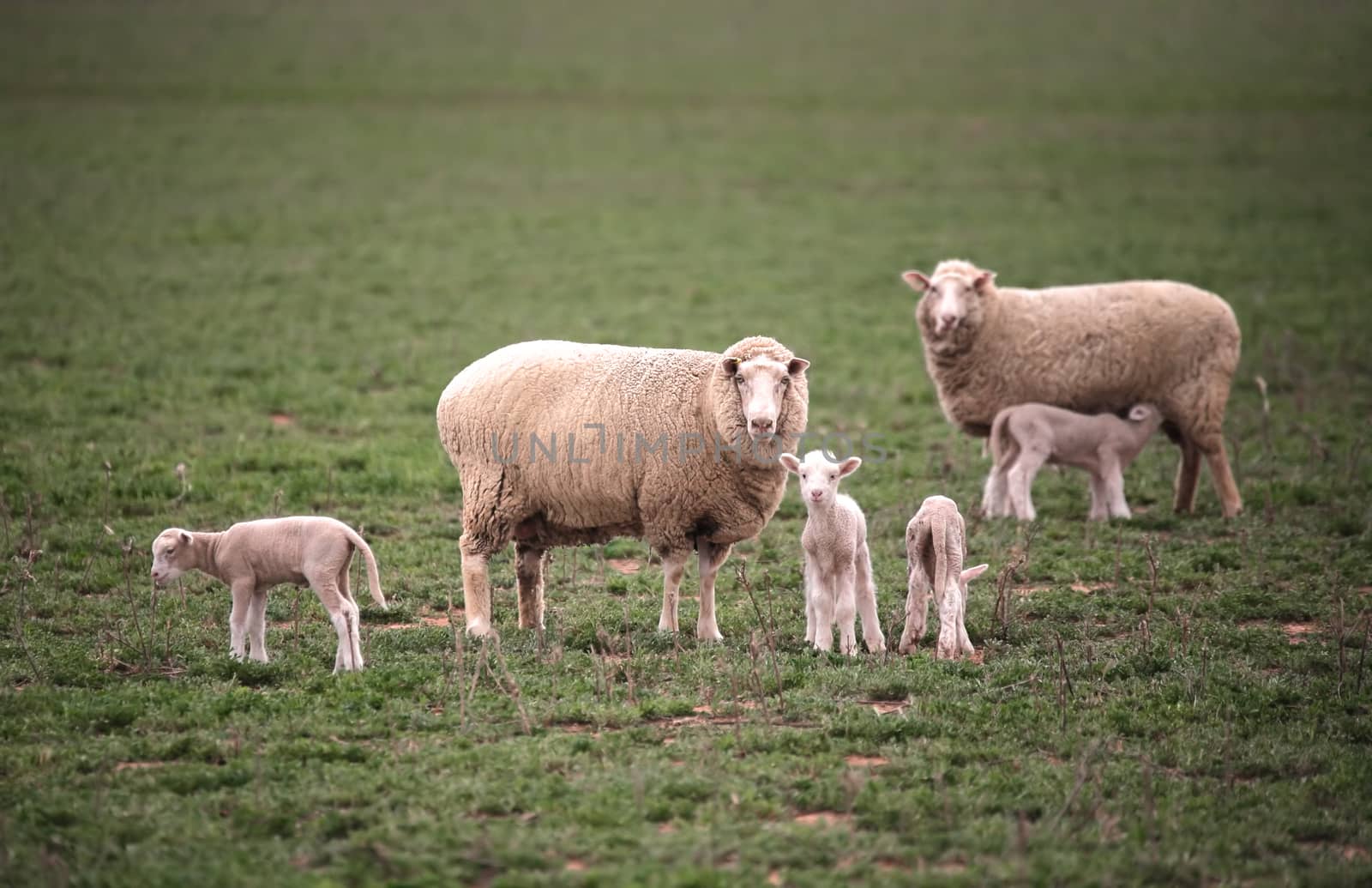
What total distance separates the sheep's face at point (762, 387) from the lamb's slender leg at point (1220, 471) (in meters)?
5.55

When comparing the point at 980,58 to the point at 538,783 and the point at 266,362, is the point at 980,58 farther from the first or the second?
the point at 538,783

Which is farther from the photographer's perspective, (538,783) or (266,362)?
(266,362)

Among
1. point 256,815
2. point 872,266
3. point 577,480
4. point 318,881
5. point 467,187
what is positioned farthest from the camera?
point 467,187

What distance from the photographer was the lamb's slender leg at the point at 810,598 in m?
9.30

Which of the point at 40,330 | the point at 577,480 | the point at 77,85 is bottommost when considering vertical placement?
the point at 577,480

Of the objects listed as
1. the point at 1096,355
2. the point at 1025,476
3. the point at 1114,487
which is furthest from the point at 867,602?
the point at 1096,355

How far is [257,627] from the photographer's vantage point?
29.3 ft

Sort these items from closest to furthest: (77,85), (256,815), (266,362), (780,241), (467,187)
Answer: (256,815)
(266,362)
(780,241)
(467,187)
(77,85)

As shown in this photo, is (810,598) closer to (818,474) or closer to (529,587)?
(818,474)

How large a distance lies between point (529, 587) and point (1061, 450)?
5517 mm

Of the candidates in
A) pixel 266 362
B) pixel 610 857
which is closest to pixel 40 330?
pixel 266 362

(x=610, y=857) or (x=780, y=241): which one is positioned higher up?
(x=780, y=241)

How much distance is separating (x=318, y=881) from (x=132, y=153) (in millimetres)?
29969

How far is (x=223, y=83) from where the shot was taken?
4059 cm
